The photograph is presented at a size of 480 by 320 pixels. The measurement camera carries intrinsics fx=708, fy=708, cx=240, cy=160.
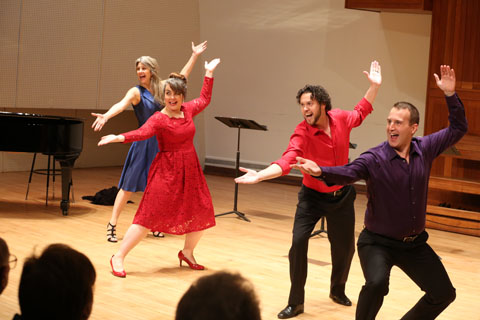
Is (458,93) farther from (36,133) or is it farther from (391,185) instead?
(391,185)

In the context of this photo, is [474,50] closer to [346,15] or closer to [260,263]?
[346,15]

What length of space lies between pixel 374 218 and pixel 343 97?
252 inches

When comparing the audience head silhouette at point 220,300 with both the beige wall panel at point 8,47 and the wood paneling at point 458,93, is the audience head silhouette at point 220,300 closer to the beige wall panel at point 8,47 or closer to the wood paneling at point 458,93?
the wood paneling at point 458,93

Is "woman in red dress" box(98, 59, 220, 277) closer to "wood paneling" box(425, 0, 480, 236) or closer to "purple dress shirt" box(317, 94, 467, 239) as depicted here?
"purple dress shirt" box(317, 94, 467, 239)

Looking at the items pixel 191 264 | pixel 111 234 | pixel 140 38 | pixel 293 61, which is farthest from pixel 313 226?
pixel 140 38

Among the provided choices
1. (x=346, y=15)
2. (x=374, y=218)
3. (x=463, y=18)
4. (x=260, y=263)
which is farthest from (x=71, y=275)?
(x=346, y=15)

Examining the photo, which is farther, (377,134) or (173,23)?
(173,23)

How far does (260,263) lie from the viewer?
559cm

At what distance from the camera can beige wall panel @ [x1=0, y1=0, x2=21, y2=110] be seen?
28.4 ft

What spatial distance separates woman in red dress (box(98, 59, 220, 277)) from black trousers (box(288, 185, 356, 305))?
989mm

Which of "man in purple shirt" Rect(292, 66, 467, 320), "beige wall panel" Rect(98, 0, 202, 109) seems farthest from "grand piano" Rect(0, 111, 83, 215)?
"man in purple shirt" Rect(292, 66, 467, 320)

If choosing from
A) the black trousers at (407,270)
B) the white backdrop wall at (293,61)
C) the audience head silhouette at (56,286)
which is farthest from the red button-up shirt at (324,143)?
the white backdrop wall at (293,61)

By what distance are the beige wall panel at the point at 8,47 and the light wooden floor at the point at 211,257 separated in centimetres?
113

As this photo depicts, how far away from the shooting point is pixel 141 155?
615 cm
